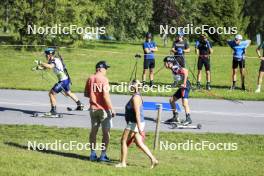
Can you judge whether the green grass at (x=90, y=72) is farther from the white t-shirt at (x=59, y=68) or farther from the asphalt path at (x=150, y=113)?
the white t-shirt at (x=59, y=68)

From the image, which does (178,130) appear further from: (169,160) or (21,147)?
(21,147)

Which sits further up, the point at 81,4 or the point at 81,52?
the point at 81,4

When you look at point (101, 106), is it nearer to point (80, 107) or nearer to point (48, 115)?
point (48, 115)


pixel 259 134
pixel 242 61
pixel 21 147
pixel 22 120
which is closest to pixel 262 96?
pixel 242 61

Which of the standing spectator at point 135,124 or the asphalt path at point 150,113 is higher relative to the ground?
the standing spectator at point 135,124

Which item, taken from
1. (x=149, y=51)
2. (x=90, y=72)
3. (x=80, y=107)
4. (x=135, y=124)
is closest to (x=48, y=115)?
(x=80, y=107)

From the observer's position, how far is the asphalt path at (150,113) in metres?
16.5

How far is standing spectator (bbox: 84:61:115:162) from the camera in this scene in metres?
11.9

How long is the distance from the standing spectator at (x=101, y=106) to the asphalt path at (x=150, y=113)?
3.98 meters

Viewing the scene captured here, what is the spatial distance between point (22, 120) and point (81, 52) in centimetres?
2494

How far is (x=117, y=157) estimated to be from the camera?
41.3 feet

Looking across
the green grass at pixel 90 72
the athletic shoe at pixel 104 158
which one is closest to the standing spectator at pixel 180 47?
the green grass at pixel 90 72

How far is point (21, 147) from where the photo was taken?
1327cm

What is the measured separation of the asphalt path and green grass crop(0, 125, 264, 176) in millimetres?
963
